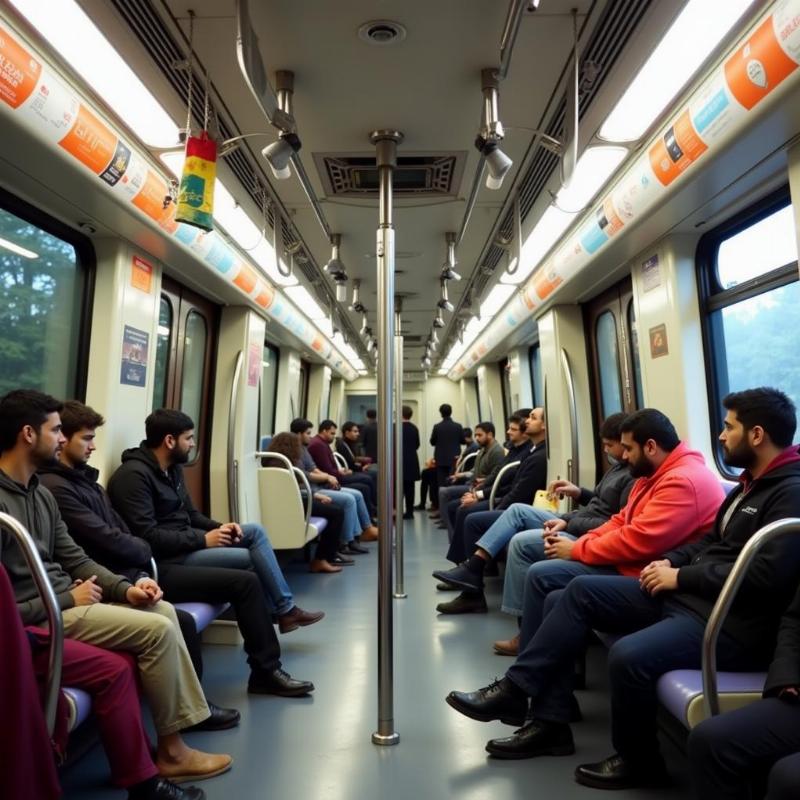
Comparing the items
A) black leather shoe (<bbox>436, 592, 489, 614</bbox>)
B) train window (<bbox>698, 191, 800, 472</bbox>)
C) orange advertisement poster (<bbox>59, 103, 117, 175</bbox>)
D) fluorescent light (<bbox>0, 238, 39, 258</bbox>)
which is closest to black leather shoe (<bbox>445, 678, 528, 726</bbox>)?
black leather shoe (<bbox>436, 592, 489, 614</bbox>)

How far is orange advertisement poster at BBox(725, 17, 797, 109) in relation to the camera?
6.20ft

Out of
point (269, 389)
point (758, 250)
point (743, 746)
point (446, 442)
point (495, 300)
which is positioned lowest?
point (743, 746)

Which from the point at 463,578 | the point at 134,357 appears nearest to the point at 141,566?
the point at 134,357

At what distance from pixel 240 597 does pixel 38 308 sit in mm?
1807

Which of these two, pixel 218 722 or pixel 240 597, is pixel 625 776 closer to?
pixel 218 722

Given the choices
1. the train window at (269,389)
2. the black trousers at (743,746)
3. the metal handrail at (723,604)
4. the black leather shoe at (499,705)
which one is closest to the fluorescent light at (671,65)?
the metal handrail at (723,604)

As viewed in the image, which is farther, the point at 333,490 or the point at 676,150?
the point at 333,490

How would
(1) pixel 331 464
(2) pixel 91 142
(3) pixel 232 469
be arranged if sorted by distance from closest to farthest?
(2) pixel 91 142 < (3) pixel 232 469 < (1) pixel 331 464

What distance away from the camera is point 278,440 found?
219 inches

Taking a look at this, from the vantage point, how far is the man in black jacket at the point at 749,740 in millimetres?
1442

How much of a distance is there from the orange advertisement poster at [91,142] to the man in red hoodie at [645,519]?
259 centimetres

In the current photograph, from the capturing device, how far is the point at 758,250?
122 inches

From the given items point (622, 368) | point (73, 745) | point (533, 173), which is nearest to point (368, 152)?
point (533, 173)

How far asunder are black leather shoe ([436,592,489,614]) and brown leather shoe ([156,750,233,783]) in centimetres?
215
